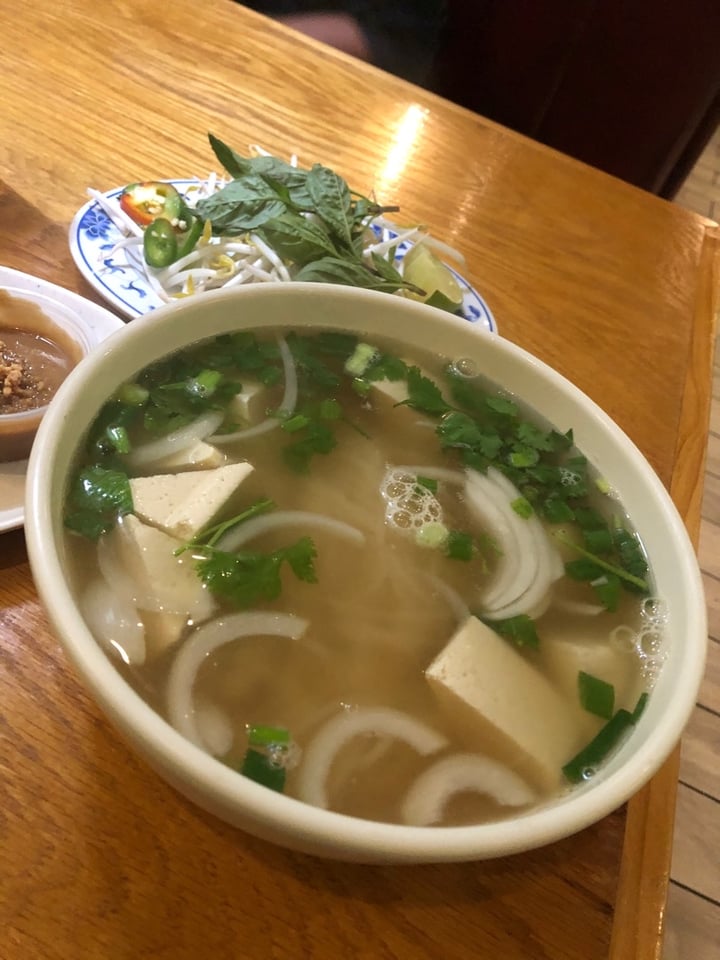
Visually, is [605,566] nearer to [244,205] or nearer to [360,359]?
[360,359]

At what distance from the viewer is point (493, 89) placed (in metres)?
2.98

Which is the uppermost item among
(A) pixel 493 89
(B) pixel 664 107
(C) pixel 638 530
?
(B) pixel 664 107

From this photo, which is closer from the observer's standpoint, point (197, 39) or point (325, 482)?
point (325, 482)

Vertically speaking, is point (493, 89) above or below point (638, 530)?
above

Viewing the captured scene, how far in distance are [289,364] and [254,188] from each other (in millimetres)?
462

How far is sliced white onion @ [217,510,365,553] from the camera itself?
81 cm

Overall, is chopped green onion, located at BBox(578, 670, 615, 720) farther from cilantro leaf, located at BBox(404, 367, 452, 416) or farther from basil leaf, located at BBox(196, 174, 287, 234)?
basil leaf, located at BBox(196, 174, 287, 234)

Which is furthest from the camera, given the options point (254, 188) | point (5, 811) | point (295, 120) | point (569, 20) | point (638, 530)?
point (569, 20)

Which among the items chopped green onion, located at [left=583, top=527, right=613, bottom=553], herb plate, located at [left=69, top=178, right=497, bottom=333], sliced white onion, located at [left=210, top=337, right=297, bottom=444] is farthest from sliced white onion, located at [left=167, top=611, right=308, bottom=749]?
herb plate, located at [left=69, top=178, right=497, bottom=333]

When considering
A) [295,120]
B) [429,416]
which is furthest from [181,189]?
[429,416]

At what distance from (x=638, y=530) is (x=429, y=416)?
0.29m

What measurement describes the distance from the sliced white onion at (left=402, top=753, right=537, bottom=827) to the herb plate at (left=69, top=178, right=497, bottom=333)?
78 centimetres

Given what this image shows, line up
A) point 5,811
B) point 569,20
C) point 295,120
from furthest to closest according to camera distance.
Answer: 1. point 569,20
2. point 295,120
3. point 5,811

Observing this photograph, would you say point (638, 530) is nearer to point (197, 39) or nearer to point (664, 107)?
point (197, 39)
